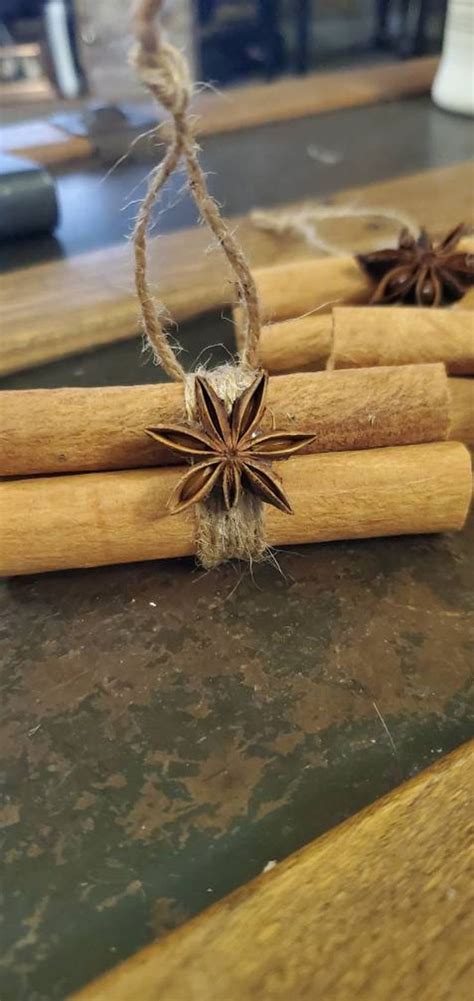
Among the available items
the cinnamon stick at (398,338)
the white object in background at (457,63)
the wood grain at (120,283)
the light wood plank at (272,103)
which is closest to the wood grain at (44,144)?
the light wood plank at (272,103)

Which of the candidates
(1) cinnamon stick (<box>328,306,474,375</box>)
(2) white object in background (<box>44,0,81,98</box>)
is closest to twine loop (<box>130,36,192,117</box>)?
(1) cinnamon stick (<box>328,306,474,375</box>)

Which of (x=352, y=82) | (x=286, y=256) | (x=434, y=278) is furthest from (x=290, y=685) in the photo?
(x=352, y=82)

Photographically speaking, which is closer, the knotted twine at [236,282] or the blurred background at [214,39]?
the knotted twine at [236,282]

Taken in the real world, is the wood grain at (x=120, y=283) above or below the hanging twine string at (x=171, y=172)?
below

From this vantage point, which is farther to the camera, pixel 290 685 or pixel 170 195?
pixel 170 195

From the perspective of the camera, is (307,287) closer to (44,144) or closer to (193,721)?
(193,721)

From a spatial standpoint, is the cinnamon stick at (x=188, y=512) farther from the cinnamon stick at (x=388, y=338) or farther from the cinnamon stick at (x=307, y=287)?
the cinnamon stick at (x=307, y=287)

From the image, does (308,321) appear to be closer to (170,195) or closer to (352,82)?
(170,195)

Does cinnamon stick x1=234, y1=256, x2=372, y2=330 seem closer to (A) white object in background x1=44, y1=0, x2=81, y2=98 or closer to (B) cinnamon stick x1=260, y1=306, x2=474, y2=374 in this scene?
(B) cinnamon stick x1=260, y1=306, x2=474, y2=374
